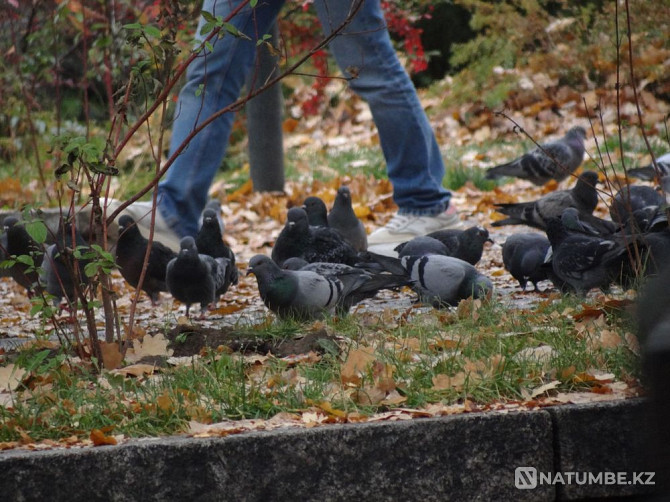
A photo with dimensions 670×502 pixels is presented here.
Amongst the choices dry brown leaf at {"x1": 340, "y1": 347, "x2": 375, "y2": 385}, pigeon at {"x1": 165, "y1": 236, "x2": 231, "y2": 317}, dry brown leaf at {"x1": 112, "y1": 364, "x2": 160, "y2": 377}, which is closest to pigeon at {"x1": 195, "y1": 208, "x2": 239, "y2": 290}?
A: pigeon at {"x1": 165, "y1": 236, "x2": 231, "y2": 317}

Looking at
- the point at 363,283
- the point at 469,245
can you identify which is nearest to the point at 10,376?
the point at 363,283

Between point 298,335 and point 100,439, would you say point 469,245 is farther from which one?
point 100,439

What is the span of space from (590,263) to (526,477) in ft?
7.10

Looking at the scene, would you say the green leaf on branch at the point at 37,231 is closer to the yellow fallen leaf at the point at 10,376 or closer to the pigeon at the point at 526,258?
the yellow fallen leaf at the point at 10,376

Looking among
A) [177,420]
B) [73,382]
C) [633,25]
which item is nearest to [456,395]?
[177,420]

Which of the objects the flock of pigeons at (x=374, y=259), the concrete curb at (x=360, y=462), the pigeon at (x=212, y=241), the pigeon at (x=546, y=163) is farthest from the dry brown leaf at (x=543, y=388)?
the pigeon at (x=546, y=163)

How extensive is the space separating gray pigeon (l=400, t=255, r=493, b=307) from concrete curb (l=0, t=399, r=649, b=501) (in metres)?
2.11

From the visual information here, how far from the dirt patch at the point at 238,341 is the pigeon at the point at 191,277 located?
1.01 meters

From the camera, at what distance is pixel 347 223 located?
21.0 feet

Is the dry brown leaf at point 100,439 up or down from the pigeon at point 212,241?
down

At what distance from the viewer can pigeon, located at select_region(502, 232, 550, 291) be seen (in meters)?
5.17

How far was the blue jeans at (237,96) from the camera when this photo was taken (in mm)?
5648

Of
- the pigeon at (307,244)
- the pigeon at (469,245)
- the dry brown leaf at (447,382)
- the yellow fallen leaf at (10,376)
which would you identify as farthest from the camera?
the pigeon at (469,245)

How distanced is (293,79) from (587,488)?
1306 centimetres
